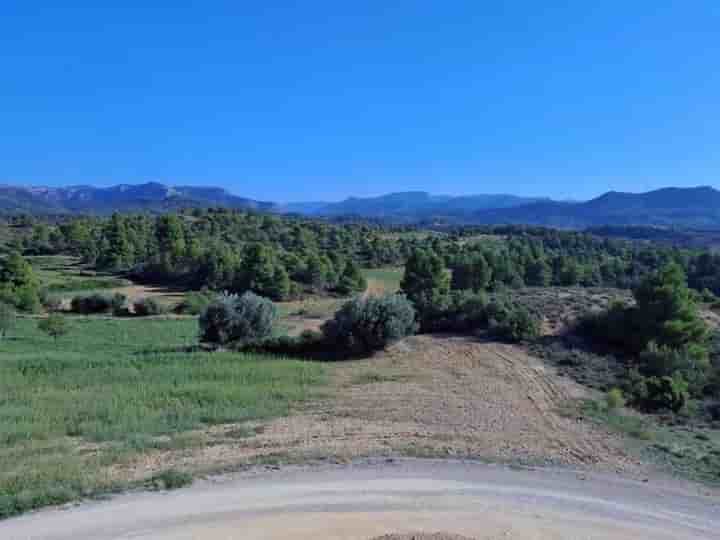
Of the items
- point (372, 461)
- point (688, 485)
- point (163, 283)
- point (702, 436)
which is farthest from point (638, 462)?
point (163, 283)

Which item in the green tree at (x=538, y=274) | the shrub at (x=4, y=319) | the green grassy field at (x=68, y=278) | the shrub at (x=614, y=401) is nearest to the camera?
the shrub at (x=614, y=401)

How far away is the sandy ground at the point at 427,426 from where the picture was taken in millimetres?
12625

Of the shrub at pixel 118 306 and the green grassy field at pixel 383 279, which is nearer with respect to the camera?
the shrub at pixel 118 306

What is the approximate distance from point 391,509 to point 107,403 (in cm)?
981

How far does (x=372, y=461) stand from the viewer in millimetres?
12312

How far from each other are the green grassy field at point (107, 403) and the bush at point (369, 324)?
10.8ft

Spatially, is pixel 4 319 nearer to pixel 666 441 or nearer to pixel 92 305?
pixel 92 305

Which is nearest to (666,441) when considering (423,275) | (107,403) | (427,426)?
(427,426)

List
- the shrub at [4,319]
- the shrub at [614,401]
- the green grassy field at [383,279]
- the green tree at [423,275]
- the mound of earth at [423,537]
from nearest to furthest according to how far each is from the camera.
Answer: the mound of earth at [423,537] < the shrub at [614,401] < the shrub at [4,319] < the green tree at [423,275] < the green grassy field at [383,279]

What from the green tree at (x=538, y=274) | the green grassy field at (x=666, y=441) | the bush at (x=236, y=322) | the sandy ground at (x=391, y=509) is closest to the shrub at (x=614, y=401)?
the green grassy field at (x=666, y=441)

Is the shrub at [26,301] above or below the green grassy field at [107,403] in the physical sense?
below

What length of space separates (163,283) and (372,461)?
56.7m

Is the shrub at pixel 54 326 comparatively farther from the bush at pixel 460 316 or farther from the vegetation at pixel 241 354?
the bush at pixel 460 316

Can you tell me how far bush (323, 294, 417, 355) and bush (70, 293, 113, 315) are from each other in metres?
26.9
